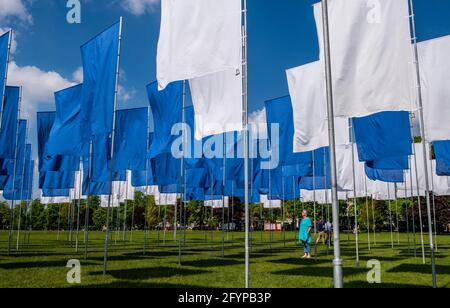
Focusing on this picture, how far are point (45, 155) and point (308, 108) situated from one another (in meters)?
15.3

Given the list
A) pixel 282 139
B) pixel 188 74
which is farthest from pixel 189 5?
pixel 282 139

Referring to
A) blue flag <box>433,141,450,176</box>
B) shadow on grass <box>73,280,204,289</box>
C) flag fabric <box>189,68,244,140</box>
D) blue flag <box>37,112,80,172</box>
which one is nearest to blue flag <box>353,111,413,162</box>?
flag fabric <box>189,68,244,140</box>

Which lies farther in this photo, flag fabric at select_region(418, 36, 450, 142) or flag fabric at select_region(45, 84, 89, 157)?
flag fabric at select_region(45, 84, 89, 157)

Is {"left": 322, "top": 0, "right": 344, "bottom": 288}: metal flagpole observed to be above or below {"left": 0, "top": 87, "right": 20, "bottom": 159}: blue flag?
below

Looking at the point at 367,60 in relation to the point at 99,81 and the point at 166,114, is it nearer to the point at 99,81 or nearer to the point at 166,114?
the point at 99,81

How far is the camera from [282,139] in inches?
861

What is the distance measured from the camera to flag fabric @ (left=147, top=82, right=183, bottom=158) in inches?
752

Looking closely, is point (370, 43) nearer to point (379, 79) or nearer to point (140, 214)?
point (379, 79)

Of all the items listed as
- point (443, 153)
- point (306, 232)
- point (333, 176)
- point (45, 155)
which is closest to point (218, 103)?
point (333, 176)

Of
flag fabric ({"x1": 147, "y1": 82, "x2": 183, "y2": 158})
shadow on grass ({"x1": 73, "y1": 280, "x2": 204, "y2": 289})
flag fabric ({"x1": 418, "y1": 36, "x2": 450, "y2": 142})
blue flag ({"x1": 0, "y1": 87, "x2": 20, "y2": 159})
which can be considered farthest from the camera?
flag fabric ({"x1": 147, "y1": 82, "x2": 183, "y2": 158})

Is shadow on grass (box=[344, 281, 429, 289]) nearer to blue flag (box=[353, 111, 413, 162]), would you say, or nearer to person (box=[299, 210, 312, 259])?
blue flag (box=[353, 111, 413, 162])

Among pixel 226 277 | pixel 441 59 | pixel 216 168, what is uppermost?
pixel 441 59

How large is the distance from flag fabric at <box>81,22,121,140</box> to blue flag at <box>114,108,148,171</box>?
7287 mm

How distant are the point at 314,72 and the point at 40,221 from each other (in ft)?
369
